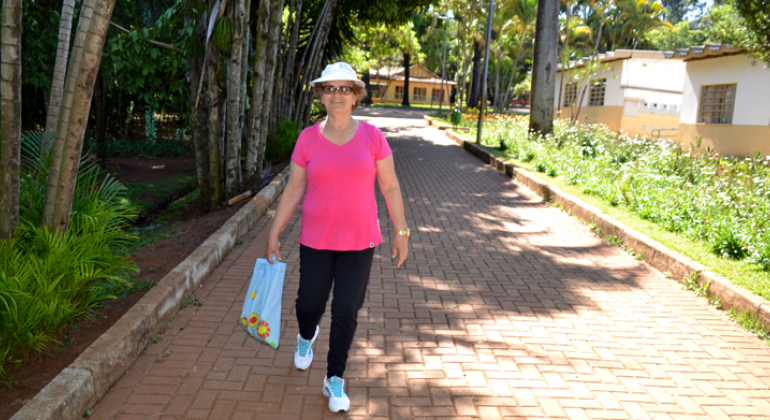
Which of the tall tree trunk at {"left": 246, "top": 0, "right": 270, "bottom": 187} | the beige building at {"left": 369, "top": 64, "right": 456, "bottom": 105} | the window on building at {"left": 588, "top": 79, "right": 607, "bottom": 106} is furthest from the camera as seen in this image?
the beige building at {"left": 369, "top": 64, "right": 456, "bottom": 105}

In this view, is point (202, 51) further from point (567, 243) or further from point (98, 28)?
point (567, 243)

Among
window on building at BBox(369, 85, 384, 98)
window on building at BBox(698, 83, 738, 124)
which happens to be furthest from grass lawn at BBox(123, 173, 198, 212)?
window on building at BBox(369, 85, 384, 98)

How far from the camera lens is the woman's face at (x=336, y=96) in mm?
3217

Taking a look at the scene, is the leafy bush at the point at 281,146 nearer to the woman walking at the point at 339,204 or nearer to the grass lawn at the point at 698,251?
the grass lawn at the point at 698,251

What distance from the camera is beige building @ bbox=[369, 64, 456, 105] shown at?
65.8 metres

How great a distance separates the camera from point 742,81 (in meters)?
17.1

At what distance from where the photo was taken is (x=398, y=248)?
344 cm

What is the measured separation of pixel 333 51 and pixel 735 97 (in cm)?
1262

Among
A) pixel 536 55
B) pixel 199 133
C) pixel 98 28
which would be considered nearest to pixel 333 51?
pixel 536 55

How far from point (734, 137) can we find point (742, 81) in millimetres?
1642

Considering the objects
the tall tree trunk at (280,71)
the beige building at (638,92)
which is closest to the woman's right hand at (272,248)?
the tall tree trunk at (280,71)

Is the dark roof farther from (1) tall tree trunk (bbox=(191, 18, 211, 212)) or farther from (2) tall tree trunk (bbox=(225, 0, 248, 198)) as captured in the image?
(1) tall tree trunk (bbox=(191, 18, 211, 212))

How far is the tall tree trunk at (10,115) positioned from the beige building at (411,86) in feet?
204

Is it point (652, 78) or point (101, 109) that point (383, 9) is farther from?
point (652, 78)
